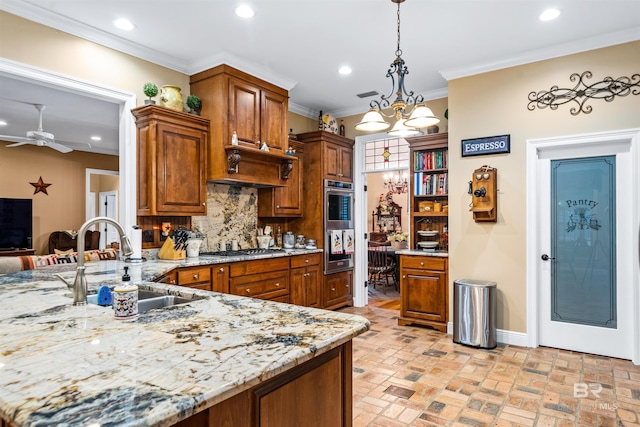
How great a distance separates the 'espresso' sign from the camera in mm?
3938

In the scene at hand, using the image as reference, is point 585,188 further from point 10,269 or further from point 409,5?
point 10,269

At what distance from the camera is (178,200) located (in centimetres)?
369

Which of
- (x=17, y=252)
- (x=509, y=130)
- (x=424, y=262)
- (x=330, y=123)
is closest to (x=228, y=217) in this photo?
(x=330, y=123)

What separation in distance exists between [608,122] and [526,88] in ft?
2.59

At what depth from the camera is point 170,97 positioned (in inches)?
146

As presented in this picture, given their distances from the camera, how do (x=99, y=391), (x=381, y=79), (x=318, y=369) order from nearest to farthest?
(x=99, y=391)
(x=318, y=369)
(x=381, y=79)

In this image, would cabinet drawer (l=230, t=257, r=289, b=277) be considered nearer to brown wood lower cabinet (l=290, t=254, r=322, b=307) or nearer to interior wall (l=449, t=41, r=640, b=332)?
brown wood lower cabinet (l=290, t=254, r=322, b=307)

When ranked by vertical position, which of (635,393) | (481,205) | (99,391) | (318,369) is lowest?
(635,393)

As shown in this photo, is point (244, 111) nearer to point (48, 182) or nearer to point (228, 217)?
point (228, 217)

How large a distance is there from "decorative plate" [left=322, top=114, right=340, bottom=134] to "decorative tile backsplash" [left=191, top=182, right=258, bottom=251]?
1.46 metres

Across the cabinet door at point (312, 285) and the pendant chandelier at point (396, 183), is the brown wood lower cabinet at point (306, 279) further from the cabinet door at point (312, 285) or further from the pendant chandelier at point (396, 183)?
A: the pendant chandelier at point (396, 183)

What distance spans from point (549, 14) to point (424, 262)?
2.64 meters

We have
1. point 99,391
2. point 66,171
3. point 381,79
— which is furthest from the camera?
point 66,171

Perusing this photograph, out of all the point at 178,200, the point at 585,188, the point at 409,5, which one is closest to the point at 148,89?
the point at 178,200
